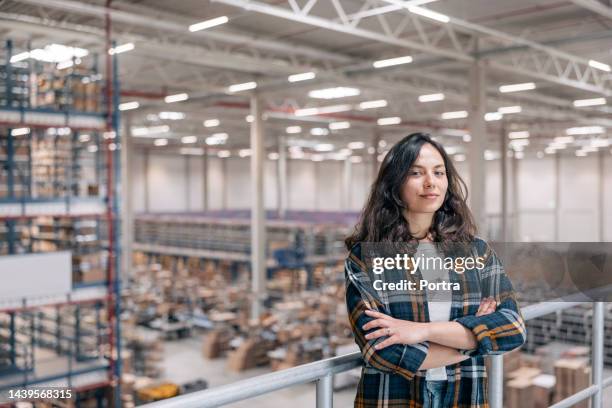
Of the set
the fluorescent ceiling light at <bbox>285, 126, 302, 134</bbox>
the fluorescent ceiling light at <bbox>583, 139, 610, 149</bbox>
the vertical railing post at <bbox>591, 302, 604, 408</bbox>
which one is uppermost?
the fluorescent ceiling light at <bbox>285, 126, 302, 134</bbox>

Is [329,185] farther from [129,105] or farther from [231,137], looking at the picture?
[129,105]

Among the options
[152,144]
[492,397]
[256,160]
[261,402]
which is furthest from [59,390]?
[152,144]

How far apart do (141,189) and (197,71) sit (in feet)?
66.4

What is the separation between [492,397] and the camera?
7.68 feet

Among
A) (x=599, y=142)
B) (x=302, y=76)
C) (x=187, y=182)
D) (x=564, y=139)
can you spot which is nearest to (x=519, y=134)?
(x=564, y=139)

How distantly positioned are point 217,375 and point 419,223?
1376 cm

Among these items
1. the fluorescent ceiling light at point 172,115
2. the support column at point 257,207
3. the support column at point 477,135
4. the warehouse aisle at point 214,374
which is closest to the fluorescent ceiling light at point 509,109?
the support column at point 477,135

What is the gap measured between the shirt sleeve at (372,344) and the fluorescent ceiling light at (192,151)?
36.2 m

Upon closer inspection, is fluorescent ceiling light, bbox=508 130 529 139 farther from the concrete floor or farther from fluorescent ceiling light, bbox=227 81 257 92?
the concrete floor

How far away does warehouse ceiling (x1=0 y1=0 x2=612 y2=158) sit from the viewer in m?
10.6

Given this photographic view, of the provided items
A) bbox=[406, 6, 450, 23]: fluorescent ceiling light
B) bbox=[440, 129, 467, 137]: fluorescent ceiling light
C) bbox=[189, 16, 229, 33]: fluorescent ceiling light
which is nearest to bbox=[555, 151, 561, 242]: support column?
bbox=[440, 129, 467, 137]: fluorescent ceiling light

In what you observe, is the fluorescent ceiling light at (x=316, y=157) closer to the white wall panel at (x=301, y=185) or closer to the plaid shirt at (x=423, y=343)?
the white wall panel at (x=301, y=185)

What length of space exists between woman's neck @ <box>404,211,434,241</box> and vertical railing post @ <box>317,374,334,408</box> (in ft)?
1.66

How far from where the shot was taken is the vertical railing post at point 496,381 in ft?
7.54
